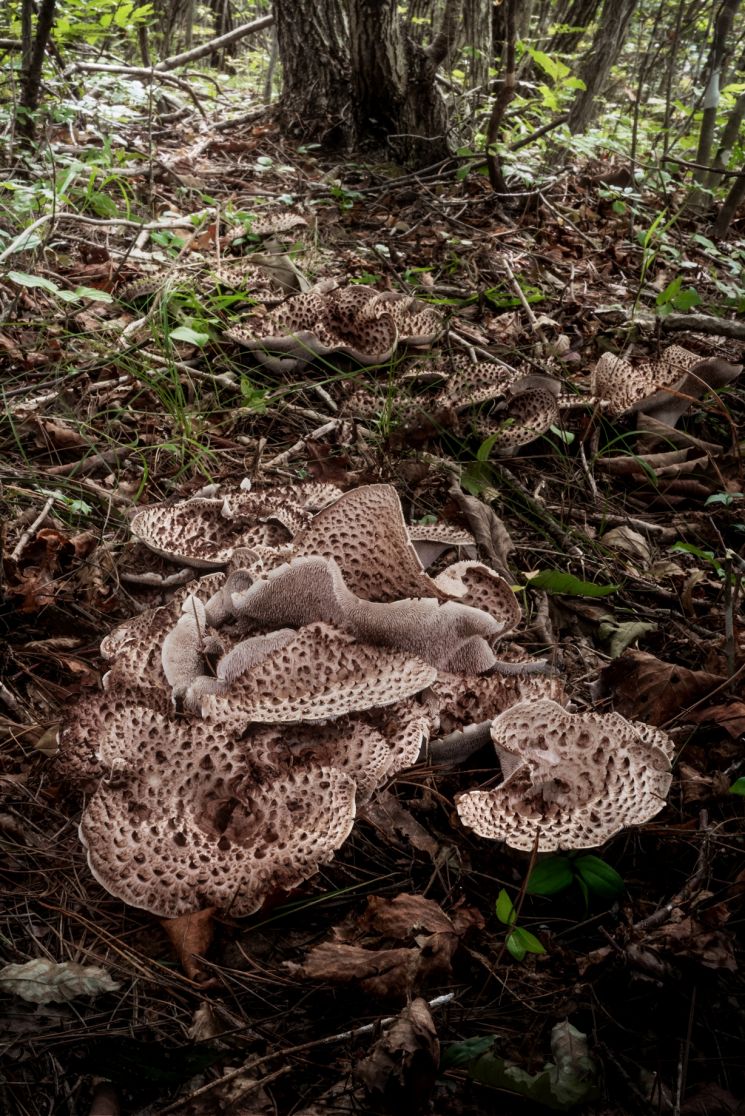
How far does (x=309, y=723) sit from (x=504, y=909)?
0.84 meters

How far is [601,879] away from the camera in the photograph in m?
2.32

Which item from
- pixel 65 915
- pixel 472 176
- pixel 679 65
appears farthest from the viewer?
pixel 679 65

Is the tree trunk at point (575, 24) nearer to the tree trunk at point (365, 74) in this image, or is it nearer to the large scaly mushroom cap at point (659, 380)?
the tree trunk at point (365, 74)

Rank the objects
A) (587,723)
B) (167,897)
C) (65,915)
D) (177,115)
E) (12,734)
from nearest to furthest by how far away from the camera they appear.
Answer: (167,897), (65,915), (587,723), (12,734), (177,115)

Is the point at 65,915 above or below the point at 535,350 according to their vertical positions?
below

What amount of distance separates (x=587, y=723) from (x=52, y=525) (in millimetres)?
2595

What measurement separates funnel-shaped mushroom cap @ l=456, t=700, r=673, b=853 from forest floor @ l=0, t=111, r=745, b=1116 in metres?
0.19

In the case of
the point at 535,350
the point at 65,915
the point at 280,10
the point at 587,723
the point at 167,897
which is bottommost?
the point at 65,915

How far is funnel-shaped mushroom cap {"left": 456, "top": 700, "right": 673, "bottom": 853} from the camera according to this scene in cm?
238

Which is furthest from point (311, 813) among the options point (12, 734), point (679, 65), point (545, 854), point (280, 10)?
point (679, 65)

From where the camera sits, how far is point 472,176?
8.09m

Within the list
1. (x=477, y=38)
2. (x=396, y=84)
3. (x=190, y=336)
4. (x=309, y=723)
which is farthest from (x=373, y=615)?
(x=477, y=38)

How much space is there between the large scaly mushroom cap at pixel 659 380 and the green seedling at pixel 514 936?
3.31 metres

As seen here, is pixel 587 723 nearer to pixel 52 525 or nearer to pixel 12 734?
pixel 12 734
